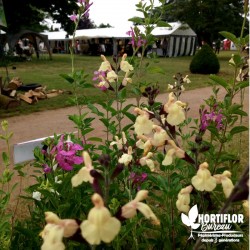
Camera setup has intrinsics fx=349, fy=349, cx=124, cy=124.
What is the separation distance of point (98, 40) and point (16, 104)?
90.5ft

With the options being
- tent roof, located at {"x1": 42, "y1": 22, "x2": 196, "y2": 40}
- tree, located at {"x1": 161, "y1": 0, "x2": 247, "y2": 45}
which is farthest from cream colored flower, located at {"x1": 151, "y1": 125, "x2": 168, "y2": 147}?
tent roof, located at {"x1": 42, "y1": 22, "x2": 196, "y2": 40}

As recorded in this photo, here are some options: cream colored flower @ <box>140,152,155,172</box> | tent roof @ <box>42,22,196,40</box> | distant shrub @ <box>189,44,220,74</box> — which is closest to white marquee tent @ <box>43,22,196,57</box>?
tent roof @ <box>42,22,196,40</box>

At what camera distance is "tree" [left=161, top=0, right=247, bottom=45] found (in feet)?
90.4

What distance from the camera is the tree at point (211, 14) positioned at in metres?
27.6

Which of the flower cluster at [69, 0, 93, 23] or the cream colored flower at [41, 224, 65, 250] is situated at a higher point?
the flower cluster at [69, 0, 93, 23]

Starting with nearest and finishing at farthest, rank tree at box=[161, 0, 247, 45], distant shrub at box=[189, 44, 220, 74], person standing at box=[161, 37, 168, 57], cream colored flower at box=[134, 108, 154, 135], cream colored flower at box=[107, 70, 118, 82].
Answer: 1. cream colored flower at box=[134, 108, 154, 135]
2. cream colored flower at box=[107, 70, 118, 82]
3. distant shrub at box=[189, 44, 220, 74]
4. tree at box=[161, 0, 247, 45]
5. person standing at box=[161, 37, 168, 57]

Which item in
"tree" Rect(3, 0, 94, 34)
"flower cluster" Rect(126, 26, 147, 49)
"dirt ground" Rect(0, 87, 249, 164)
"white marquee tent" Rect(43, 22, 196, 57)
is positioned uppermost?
"tree" Rect(3, 0, 94, 34)

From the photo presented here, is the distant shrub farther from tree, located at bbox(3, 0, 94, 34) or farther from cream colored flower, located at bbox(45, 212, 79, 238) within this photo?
cream colored flower, located at bbox(45, 212, 79, 238)

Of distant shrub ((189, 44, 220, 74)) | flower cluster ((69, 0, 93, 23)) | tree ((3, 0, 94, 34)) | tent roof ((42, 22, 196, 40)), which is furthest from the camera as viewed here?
tent roof ((42, 22, 196, 40))

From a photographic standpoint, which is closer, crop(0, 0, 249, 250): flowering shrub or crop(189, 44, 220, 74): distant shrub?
crop(0, 0, 249, 250): flowering shrub

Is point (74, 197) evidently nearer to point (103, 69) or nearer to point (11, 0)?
point (103, 69)

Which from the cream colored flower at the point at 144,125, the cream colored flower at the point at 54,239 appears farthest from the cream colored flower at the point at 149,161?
the cream colored flower at the point at 54,239

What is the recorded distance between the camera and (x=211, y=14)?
94.0 ft

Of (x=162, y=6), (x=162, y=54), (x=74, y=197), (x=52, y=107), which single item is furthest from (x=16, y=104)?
(x=162, y=54)
